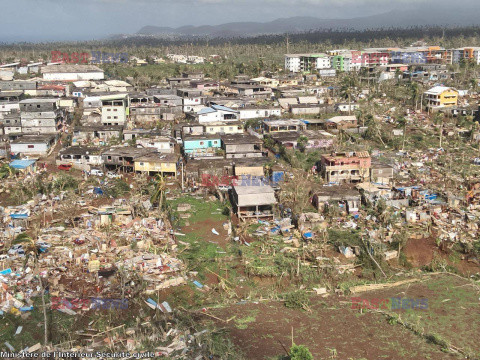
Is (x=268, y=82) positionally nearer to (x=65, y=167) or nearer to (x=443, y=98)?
(x=443, y=98)

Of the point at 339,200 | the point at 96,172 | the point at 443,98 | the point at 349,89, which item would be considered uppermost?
the point at 349,89

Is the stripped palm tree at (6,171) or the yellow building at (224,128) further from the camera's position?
the yellow building at (224,128)

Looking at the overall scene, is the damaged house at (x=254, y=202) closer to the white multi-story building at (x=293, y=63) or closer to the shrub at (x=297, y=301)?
the shrub at (x=297, y=301)

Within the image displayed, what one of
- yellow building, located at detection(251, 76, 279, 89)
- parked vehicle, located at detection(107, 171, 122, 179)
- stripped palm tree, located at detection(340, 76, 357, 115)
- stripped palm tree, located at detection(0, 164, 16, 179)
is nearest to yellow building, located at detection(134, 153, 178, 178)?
parked vehicle, located at detection(107, 171, 122, 179)

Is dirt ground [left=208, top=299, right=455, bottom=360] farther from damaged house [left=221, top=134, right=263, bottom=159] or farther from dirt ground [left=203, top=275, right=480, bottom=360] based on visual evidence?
damaged house [left=221, top=134, right=263, bottom=159]

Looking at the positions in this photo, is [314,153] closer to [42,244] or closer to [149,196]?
[149,196]

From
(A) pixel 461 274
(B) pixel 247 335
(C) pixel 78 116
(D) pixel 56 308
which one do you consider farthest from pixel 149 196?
(C) pixel 78 116

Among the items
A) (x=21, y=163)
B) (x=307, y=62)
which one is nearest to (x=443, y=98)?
(x=307, y=62)

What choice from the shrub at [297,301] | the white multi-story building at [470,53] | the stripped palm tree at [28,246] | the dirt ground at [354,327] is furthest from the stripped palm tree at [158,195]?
the white multi-story building at [470,53]
